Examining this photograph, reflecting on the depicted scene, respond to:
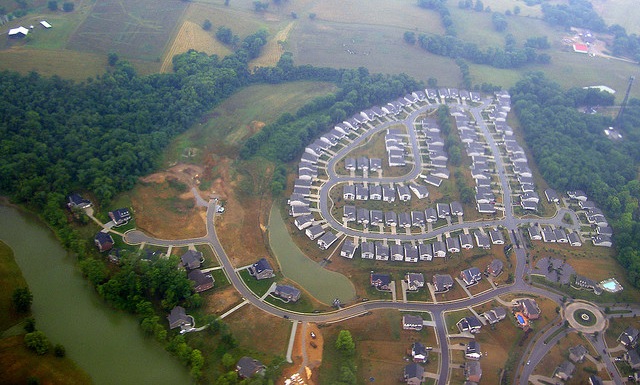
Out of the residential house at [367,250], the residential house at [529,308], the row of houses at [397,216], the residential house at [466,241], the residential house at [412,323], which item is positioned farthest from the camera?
the row of houses at [397,216]

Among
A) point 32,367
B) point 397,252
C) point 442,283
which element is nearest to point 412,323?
point 442,283

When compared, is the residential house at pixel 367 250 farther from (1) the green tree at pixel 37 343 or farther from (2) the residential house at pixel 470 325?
(1) the green tree at pixel 37 343

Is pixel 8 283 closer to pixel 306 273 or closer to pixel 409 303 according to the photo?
pixel 306 273

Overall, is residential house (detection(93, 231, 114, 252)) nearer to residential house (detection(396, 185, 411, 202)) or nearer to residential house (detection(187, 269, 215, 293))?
residential house (detection(187, 269, 215, 293))

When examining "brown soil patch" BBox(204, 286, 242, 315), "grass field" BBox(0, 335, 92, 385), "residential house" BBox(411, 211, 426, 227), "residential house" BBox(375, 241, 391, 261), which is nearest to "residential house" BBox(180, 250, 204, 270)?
"brown soil patch" BBox(204, 286, 242, 315)

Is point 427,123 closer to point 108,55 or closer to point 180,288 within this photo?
point 180,288

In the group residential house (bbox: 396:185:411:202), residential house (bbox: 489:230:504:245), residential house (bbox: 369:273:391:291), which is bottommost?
residential house (bbox: 369:273:391:291)

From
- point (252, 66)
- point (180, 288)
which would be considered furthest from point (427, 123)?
point (180, 288)

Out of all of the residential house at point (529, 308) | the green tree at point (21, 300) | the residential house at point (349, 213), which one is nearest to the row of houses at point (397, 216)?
the residential house at point (349, 213)
